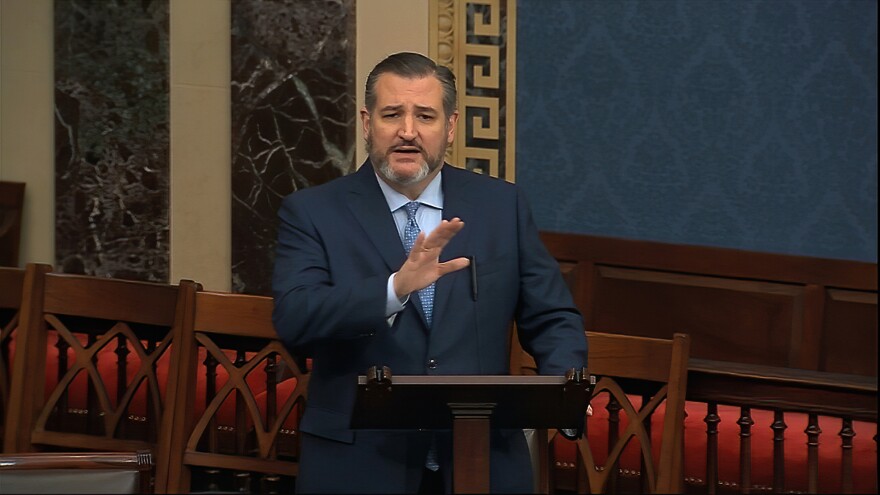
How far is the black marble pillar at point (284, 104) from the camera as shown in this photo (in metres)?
5.39

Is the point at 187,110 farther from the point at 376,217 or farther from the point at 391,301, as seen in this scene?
the point at 391,301

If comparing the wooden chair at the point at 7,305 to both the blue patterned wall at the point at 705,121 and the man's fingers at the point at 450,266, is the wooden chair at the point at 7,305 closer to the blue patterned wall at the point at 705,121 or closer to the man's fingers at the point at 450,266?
the man's fingers at the point at 450,266

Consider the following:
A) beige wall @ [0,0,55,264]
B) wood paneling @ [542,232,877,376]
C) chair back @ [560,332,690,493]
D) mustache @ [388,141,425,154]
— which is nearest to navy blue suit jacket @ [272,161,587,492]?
mustache @ [388,141,425,154]

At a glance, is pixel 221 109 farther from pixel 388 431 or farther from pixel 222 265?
pixel 388 431

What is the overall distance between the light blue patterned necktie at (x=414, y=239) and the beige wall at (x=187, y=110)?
2.32m

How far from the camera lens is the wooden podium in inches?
100

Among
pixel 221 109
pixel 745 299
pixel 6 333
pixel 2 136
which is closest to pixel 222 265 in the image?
pixel 221 109

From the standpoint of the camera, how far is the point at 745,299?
5.22m

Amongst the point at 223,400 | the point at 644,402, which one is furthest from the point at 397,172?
the point at 223,400

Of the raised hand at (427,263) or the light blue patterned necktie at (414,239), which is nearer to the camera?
the raised hand at (427,263)

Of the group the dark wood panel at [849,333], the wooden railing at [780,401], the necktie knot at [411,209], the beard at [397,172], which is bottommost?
the wooden railing at [780,401]

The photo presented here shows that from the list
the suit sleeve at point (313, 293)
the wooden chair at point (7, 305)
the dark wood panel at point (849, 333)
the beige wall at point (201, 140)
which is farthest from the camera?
the beige wall at point (201, 140)

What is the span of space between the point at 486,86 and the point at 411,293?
2.64 metres

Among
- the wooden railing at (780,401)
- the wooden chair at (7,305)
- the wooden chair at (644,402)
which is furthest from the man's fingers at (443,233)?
the wooden chair at (7,305)
